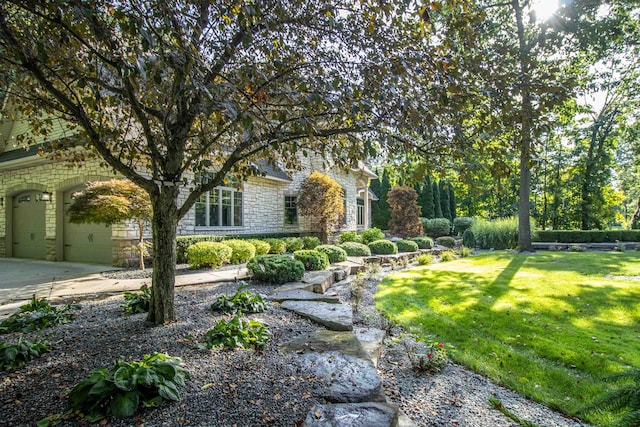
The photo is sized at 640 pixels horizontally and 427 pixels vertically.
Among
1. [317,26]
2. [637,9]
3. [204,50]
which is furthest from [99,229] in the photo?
[637,9]

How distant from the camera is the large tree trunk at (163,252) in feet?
10.8

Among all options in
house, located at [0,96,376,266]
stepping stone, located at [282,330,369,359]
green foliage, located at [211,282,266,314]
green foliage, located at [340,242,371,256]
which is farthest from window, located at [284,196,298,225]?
stepping stone, located at [282,330,369,359]

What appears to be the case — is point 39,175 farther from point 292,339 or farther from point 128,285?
point 292,339

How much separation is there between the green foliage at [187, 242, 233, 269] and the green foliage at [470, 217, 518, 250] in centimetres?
1324

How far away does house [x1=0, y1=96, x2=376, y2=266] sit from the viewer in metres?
9.06

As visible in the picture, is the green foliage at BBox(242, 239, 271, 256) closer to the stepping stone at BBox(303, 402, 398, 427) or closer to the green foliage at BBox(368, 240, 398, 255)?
the green foliage at BBox(368, 240, 398, 255)

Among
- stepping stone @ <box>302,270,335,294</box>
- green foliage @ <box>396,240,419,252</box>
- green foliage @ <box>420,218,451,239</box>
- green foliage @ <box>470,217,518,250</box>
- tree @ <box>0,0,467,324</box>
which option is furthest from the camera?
green foliage @ <box>420,218,451,239</box>

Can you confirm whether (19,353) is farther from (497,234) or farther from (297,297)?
(497,234)

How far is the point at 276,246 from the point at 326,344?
858 cm

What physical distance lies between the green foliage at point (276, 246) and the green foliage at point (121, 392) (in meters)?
9.19

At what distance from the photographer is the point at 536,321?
471 cm

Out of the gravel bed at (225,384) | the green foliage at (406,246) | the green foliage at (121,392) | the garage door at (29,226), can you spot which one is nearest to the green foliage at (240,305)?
the gravel bed at (225,384)

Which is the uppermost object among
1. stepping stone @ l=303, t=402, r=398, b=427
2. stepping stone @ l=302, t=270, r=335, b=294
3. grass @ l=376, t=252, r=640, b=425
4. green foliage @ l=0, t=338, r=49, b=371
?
green foliage @ l=0, t=338, r=49, b=371

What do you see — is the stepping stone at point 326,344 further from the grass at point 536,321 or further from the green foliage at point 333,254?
the green foliage at point 333,254
